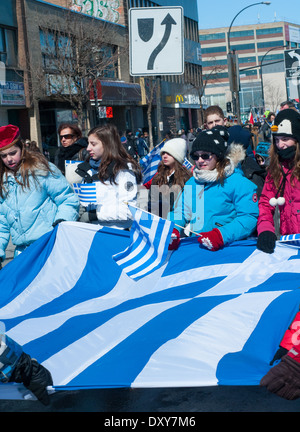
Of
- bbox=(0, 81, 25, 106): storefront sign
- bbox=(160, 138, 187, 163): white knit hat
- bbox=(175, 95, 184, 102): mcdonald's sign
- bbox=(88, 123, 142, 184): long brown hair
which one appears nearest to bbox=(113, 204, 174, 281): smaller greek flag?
bbox=(88, 123, 142, 184): long brown hair

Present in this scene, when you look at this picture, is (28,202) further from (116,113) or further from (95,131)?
(116,113)

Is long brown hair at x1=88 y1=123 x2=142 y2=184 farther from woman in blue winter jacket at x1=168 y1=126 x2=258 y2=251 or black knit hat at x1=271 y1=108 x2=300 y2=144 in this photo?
black knit hat at x1=271 y1=108 x2=300 y2=144

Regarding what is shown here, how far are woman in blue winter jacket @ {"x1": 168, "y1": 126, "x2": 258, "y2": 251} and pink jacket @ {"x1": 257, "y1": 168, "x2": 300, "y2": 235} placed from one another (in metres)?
0.10

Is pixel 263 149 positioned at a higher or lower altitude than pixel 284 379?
higher

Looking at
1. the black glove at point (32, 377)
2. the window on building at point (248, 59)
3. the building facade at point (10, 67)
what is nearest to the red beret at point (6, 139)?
the black glove at point (32, 377)

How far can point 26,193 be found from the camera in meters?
5.61

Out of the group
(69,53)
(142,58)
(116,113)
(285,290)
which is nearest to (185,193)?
(285,290)

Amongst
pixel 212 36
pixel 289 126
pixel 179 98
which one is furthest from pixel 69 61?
pixel 212 36

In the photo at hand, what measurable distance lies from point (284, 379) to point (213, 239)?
2013 mm

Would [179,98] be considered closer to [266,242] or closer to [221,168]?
[221,168]

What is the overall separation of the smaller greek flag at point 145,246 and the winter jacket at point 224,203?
0.39 m

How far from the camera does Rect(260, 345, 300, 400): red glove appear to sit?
3.51 meters

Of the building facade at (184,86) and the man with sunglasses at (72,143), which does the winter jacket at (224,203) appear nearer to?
the man with sunglasses at (72,143)
